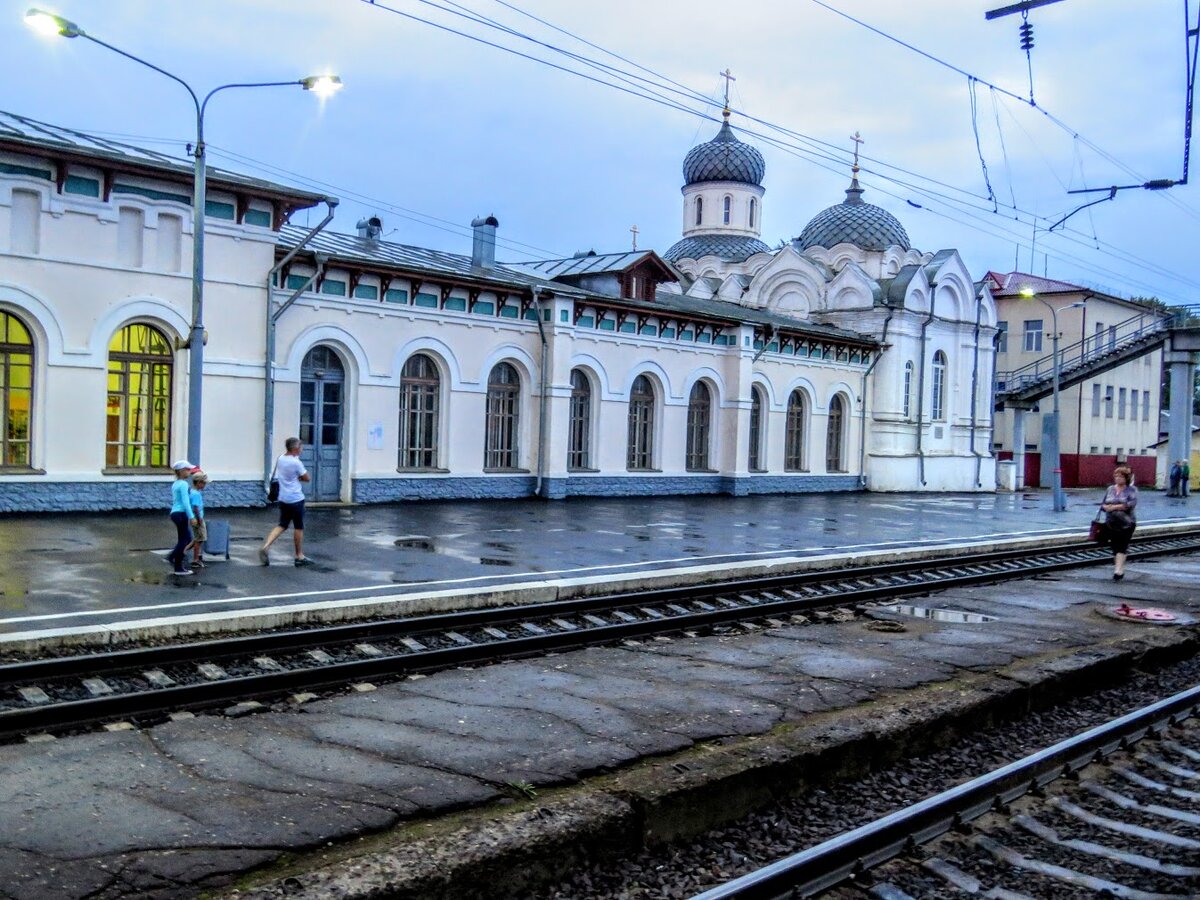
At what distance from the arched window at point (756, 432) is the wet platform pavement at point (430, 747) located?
74.2 ft

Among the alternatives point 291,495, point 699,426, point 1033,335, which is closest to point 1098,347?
point 1033,335

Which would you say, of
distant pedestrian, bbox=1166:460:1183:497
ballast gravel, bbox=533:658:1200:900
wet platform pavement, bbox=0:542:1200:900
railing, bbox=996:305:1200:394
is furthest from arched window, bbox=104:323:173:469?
distant pedestrian, bbox=1166:460:1183:497

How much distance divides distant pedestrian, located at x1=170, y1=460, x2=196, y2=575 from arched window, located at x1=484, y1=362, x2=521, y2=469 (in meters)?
13.3

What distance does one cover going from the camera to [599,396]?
2823cm

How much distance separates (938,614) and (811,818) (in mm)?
6870

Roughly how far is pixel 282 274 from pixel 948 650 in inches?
626

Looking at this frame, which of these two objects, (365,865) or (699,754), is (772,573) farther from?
Answer: (365,865)

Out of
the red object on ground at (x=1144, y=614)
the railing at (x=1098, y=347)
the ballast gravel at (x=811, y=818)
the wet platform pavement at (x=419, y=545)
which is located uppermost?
the railing at (x=1098, y=347)

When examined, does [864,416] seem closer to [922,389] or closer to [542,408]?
[922,389]

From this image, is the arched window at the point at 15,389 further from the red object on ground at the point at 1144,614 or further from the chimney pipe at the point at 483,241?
the red object on ground at the point at 1144,614

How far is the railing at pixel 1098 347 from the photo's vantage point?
141 ft

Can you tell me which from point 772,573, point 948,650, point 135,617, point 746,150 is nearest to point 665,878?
point 948,650

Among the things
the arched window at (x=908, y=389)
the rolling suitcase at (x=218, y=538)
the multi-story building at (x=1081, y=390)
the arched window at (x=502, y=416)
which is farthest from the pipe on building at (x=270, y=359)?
the multi-story building at (x=1081, y=390)

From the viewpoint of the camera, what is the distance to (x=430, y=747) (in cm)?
638
